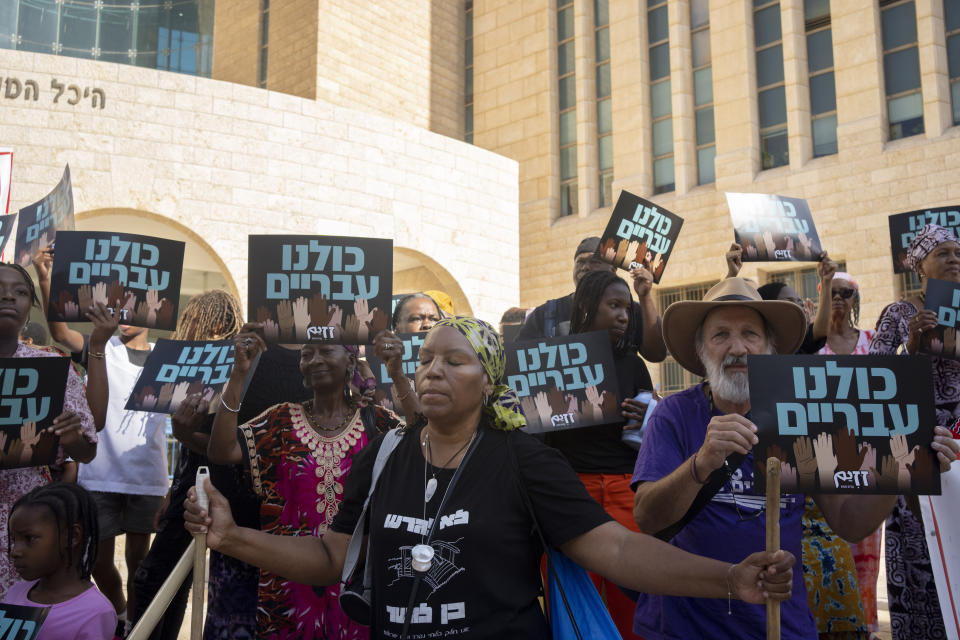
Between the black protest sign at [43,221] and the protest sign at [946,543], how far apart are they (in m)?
5.08

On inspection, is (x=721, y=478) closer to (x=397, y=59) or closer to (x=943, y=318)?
(x=943, y=318)

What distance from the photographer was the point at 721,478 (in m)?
2.63

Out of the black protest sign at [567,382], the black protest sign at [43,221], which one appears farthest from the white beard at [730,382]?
the black protest sign at [43,221]

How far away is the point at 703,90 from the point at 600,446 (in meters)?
19.0

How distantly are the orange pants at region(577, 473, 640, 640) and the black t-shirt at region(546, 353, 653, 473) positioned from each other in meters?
0.05

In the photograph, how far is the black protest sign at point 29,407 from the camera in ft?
12.1

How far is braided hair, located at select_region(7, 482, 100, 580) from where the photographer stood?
352 centimetres

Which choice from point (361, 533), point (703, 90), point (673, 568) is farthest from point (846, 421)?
point (703, 90)

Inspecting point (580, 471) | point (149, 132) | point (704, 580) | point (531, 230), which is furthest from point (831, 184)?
point (704, 580)

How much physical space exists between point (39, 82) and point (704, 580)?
1281 cm

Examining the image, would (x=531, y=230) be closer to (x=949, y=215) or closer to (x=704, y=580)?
(x=949, y=215)

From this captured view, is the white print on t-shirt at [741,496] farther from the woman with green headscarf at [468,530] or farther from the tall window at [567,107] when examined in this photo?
the tall window at [567,107]

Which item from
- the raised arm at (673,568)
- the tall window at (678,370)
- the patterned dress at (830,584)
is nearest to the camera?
the raised arm at (673,568)

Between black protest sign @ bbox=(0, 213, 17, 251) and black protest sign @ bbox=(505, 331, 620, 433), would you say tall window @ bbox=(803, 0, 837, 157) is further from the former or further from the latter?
black protest sign @ bbox=(0, 213, 17, 251)
